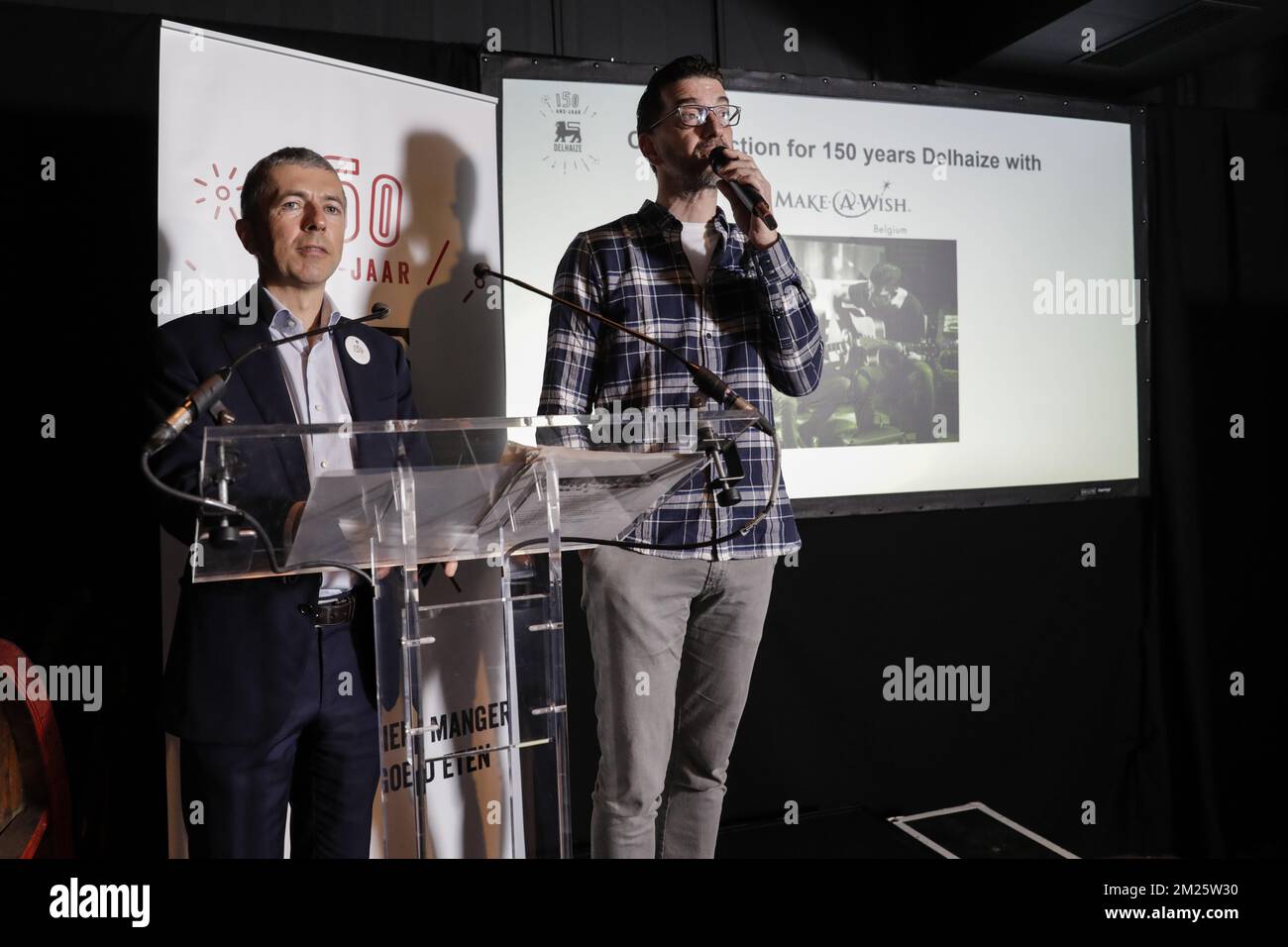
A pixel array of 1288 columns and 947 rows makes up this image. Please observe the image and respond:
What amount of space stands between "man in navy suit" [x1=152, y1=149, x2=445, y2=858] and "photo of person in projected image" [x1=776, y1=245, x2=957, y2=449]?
1.62 meters

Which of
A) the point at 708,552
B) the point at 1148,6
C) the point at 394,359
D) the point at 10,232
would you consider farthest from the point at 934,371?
the point at 10,232

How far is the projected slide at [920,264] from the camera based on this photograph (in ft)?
9.50

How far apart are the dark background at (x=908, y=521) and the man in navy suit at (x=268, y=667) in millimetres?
563

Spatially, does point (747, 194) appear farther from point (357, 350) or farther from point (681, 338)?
point (357, 350)

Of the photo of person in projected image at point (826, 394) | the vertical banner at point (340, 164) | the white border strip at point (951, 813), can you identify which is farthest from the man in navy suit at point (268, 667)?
the white border strip at point (951, 813)

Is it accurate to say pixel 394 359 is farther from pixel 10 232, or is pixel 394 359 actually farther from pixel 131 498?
pixel 10 232

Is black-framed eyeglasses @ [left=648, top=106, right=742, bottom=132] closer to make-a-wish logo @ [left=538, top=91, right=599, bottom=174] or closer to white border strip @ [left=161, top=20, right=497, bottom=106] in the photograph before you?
white border strip @ [left=161, top=20, right=497, bottom=106]

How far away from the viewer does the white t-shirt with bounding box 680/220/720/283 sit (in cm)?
223

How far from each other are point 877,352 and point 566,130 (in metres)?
1.23

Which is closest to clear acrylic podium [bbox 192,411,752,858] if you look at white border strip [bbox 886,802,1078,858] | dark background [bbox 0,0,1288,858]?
dark background [bbox 0,0,1288,858]

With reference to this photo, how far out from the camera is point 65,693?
2.47 meters

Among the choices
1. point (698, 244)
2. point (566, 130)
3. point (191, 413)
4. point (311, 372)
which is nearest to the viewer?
point (191, 413)

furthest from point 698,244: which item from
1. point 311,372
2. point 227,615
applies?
point 227,615

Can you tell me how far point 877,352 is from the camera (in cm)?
322
